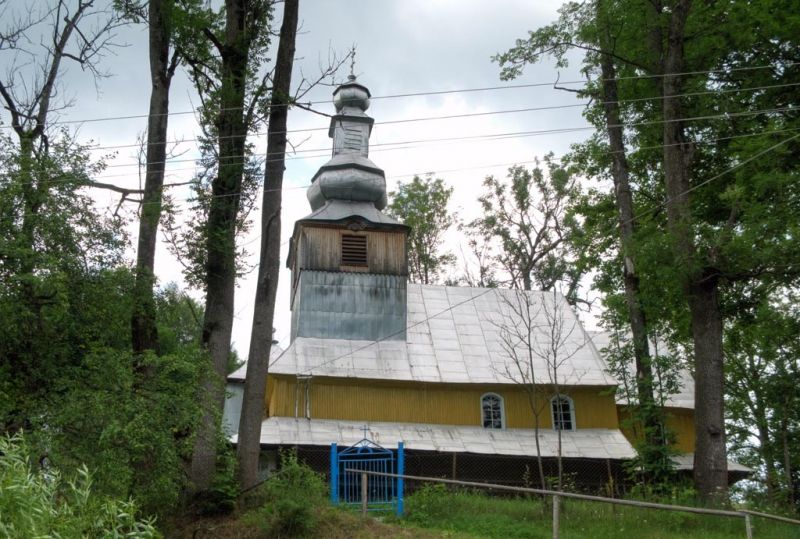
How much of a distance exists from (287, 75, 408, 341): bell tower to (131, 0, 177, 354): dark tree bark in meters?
10.4

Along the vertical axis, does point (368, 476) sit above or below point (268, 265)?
below

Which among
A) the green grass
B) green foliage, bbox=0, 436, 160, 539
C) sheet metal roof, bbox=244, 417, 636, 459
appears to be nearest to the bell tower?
sheet metal roof, bbox=244, 417, 636, 459

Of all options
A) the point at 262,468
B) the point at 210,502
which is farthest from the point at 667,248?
the point at 262,468

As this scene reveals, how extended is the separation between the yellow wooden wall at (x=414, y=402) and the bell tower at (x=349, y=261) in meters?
2.16

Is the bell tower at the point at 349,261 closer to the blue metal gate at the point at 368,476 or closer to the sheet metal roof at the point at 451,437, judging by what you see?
the sheet metal roof at the point at 451,437

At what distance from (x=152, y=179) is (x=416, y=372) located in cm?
1084

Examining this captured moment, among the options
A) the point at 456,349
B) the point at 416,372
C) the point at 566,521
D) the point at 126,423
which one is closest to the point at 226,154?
the point at 126,423

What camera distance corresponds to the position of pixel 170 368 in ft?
38.0

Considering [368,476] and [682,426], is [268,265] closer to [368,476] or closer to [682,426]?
[368,476]

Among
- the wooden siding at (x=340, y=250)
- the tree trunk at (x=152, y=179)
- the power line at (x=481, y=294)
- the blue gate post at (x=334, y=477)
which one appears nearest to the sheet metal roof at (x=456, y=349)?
the power line at (x=481, y=294)

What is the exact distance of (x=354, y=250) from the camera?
25641 millimetres

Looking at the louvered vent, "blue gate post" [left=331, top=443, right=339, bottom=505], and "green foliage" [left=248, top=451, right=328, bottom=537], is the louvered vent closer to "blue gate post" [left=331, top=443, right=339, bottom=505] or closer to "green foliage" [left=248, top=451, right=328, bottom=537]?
"blue gate post" [left=331, top=443, right=339, bottom=505]

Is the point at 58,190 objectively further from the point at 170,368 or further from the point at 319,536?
the point at 319,536

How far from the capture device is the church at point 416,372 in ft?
71.2
